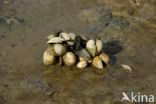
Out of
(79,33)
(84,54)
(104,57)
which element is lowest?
(104,57)

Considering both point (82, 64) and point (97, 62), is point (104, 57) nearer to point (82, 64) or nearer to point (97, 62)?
point (97, 62)

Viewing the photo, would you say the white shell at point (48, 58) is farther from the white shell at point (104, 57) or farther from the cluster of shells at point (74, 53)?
the white shell at point (104, 57)

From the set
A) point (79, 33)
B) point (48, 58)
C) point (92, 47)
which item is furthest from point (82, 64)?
point (79, 33)

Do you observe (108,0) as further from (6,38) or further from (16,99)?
(16,99)

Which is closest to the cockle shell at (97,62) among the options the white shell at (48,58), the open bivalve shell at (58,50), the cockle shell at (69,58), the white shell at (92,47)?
the white shell at (92,47)

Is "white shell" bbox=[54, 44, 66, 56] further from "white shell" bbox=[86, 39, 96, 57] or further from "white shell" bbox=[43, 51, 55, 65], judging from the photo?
"white shell" bbox=[86, 39, 96, 57]

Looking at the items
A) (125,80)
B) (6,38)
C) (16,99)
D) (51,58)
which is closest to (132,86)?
(125,80)
